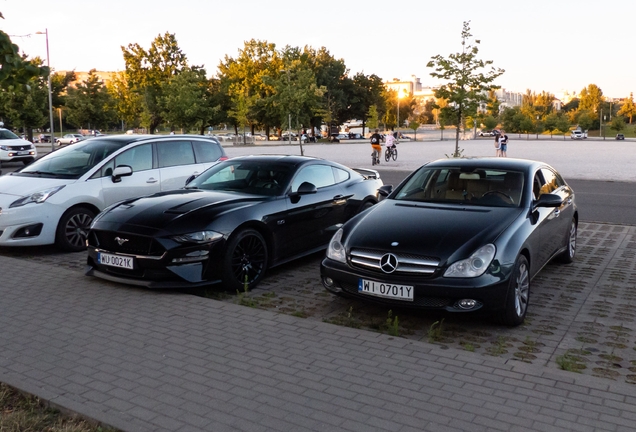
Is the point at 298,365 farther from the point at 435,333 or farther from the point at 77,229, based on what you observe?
the point at 77,229

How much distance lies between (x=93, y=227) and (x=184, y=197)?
41.7 inches

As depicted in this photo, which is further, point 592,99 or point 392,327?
point 592,99

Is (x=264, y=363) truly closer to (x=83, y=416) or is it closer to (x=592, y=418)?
(x=83, y=416)

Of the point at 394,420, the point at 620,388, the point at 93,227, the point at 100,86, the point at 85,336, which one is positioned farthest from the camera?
the point at 100,86

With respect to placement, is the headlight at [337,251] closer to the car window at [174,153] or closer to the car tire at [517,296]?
the car tire at [517,296]

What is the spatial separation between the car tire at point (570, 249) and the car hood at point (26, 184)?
675 centimetres

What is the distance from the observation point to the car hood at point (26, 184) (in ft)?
28.3

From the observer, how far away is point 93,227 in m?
6.87

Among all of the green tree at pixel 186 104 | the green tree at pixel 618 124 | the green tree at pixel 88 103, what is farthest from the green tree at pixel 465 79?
the green tree at pixel 618 124

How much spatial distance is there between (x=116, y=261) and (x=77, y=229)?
268 cm

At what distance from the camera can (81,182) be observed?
29.3 ft

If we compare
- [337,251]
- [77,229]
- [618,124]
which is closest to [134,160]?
[77,229]

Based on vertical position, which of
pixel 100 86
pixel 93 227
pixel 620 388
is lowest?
pixel 620 388

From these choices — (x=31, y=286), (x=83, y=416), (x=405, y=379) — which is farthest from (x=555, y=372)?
Answer: (x=31, y=286)
